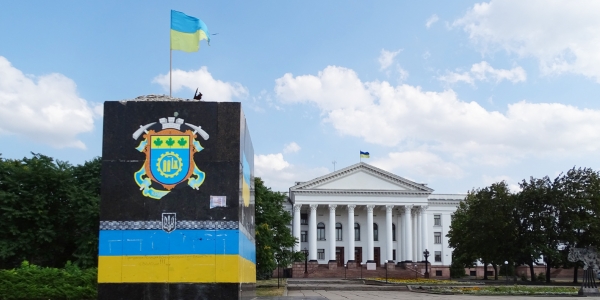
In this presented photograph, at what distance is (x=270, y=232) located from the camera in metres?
37.8

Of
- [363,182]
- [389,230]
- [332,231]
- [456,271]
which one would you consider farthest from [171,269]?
[389,230]

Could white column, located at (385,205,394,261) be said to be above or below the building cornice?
below

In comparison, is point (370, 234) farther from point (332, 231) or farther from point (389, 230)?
point (332, 231)

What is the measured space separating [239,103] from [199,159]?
119cm

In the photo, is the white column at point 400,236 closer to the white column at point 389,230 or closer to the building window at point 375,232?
the white column at point 389,230

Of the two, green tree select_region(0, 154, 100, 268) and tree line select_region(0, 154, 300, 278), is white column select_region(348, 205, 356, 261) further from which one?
green tree select_region(0, 154, 100, 268)

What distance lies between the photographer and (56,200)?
2992 cm

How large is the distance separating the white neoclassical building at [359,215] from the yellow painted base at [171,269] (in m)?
61.7

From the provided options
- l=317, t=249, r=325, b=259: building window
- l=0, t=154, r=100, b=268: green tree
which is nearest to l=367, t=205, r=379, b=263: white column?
l=317, t=249, r=325, b=259: building window

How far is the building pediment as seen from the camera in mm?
74000

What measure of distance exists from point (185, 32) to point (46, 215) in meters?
19.7

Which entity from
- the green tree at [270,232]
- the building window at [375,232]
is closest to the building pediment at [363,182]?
the building window at [375,232]

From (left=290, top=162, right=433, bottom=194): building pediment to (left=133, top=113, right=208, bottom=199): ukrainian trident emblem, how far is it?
208ft

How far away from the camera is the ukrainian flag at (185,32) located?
1241cm
